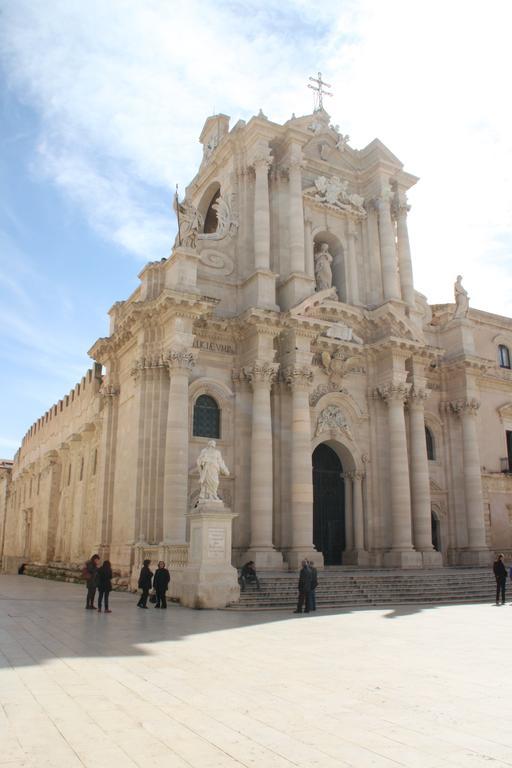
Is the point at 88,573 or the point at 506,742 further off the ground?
the point at 88,573

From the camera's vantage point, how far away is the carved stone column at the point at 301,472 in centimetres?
2323

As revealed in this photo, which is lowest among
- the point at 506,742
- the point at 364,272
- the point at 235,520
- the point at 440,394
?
the point at 506,742

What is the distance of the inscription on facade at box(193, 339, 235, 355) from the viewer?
24797mm

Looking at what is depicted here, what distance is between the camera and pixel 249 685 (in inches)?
316

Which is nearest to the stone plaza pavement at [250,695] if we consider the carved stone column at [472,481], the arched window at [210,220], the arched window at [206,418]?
the arched window at [206,418]

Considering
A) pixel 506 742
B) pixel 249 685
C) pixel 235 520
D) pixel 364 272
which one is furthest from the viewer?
pixel 364 272

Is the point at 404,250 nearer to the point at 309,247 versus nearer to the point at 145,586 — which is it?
the point at 309,247

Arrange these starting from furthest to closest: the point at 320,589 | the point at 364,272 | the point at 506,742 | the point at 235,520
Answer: the point at 364,272 → the point at 235,520 → the point at 320,589 → the point at 506,742

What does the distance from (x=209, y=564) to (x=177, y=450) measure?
16.4 ft

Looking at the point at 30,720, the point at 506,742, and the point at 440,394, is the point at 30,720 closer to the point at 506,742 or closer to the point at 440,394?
the point at 506,742

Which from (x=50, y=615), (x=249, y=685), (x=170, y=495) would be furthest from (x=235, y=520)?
(x=249, y=685)

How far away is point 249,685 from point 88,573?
985 cm

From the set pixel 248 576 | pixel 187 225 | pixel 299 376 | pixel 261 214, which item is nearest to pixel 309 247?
pixel 261 214

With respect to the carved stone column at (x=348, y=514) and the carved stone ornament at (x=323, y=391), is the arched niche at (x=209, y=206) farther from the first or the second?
the carved stone column at (x=348, y=514)
